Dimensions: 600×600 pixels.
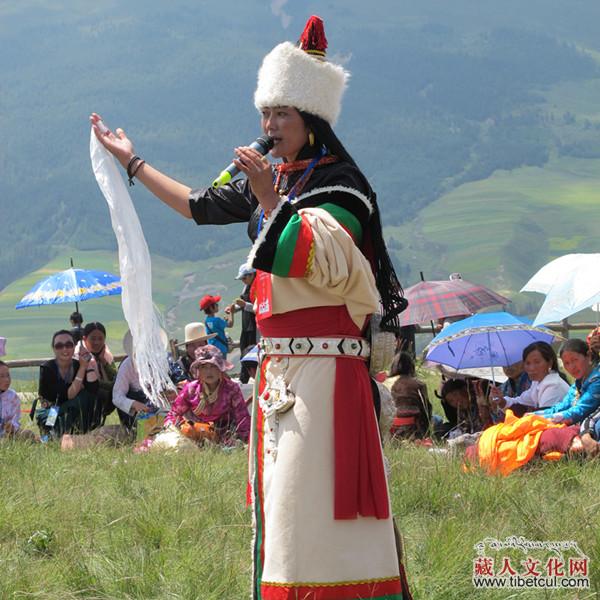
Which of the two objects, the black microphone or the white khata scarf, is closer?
the black microphone

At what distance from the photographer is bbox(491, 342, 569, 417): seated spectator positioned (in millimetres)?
7535

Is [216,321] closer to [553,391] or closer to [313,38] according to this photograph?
[553,391]

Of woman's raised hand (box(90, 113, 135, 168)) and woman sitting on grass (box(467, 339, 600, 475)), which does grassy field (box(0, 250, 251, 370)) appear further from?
woman's raised hand (box(90, 113, 135, 168))

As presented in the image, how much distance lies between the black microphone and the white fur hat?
4.7 inches

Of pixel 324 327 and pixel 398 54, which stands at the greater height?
pixel 398 54

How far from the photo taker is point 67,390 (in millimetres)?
8844

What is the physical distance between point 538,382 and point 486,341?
0.65 m

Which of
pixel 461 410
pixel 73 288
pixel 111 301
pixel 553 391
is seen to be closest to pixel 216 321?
pixel 73 288

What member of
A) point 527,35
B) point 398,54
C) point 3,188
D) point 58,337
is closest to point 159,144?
point 3,188

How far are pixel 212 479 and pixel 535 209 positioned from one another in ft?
442

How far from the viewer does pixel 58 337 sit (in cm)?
882

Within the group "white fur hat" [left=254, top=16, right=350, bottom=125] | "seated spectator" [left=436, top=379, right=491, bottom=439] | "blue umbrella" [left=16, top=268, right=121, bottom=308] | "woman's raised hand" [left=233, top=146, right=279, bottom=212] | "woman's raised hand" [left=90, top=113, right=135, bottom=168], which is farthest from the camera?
"blue umbrella" [left=16, top=268, right=121, bottom=308]

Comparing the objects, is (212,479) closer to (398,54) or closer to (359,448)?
(359,448)

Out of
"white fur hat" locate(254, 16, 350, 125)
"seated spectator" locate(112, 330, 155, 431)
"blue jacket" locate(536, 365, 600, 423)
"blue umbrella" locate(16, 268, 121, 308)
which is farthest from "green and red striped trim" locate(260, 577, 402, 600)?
"blue umbrella" locate(16, 268, 121, 308)
